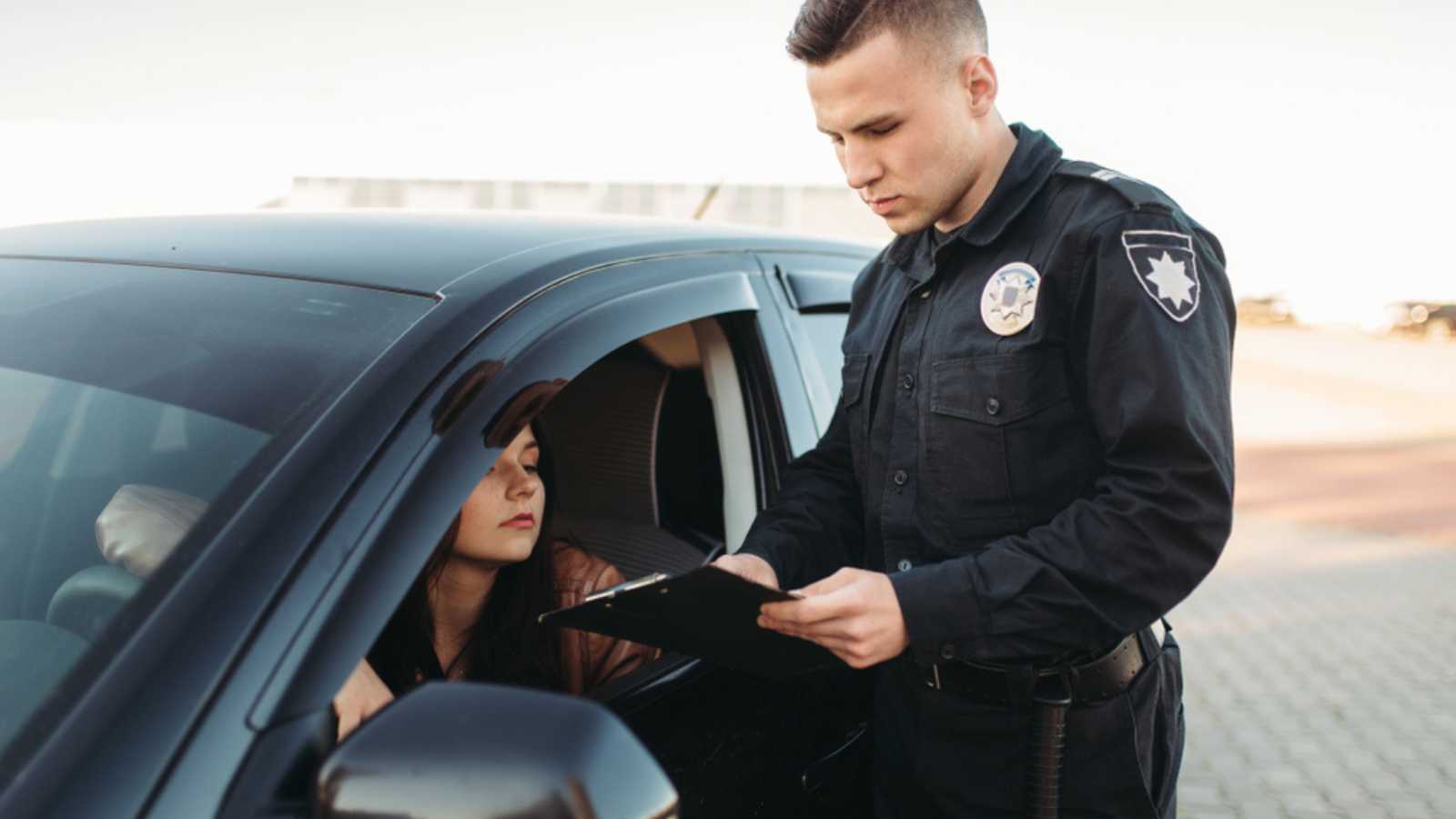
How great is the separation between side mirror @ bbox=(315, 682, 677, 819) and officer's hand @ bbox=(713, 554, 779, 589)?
775 millimetres

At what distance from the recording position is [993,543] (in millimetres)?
1510

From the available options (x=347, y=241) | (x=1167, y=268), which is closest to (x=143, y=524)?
(x=347, y=241)

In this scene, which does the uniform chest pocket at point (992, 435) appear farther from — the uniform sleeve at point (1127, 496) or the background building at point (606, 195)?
the background building at point (606, 195)

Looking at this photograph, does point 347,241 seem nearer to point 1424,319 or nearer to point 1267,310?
point 1424,319

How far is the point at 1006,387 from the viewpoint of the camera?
155cm

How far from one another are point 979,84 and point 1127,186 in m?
0.26

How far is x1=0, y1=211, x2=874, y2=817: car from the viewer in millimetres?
898

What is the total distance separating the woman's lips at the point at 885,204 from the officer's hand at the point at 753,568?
0.51 m

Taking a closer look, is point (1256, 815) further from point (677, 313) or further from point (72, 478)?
point (72, 478)

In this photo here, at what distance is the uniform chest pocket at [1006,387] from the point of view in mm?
1540

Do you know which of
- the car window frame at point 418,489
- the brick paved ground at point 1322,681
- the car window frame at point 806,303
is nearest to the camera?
the car window frame at point 418,489

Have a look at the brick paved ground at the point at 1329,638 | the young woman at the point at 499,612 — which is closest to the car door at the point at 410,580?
the young woman at the point at 499,612

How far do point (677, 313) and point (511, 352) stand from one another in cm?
45

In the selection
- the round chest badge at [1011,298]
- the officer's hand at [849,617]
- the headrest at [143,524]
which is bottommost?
the officer's hand at [849,617]
